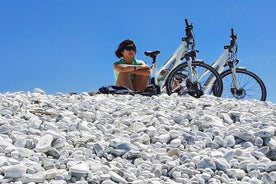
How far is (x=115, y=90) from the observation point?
7.55 meters

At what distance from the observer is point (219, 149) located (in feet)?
13.4

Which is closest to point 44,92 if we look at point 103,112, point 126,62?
point 126,62

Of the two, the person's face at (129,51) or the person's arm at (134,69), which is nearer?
the person's arm at (134,69)

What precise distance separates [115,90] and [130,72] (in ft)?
1.75

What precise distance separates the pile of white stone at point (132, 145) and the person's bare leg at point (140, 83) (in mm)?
2485

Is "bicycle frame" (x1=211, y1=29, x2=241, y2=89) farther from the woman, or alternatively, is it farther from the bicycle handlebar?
the woman

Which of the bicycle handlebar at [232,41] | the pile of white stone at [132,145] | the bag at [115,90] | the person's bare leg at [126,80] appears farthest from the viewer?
the bicycle handlebar at [232,41]

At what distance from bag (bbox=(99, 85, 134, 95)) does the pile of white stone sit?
185 centimetres

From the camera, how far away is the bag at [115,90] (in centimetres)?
746

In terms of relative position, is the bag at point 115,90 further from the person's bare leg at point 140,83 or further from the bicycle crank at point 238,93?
the bicycle crank at point 238,93

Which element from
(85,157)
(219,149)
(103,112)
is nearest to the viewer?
(85,157)

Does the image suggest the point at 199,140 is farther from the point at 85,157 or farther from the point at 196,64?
the point at 196,64

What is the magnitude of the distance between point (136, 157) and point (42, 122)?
118 cm

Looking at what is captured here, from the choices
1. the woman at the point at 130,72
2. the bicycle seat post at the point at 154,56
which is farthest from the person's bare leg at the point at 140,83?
the bicycle seat post at the point at 154,56
